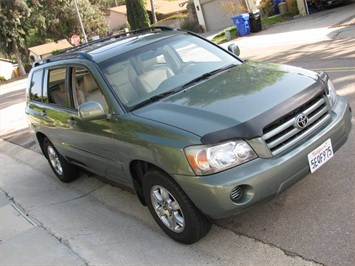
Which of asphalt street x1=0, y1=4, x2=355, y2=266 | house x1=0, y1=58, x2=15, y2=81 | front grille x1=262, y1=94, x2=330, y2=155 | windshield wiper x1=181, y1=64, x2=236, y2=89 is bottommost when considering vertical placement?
asphalt street x1=0, y1=4, x2=355, y2=266

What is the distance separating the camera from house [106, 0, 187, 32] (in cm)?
6078

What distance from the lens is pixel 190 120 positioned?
130 inches

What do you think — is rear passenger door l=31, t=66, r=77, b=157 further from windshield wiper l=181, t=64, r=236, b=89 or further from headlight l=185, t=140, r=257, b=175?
headlight l=185, t=140, r=257, b=175

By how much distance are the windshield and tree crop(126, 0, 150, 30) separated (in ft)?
125

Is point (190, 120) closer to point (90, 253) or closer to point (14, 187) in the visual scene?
point (90, 253)

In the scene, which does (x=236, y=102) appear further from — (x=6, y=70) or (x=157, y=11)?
(x=6, y=70)

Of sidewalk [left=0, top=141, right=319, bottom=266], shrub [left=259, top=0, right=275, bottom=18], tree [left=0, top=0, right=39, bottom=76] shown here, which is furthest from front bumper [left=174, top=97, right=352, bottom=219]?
tree [left=0, top=0, right=39, bottom=76]

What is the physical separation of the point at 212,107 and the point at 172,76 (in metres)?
0.99

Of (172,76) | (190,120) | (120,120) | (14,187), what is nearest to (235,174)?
(190,120)

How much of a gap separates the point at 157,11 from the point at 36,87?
57507 millimetres

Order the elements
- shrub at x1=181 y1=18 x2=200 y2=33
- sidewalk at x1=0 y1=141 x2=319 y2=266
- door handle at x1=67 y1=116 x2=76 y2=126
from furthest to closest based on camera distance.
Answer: shrub at x1=181 y1=18 x2=200 y2=33, door handle at x1=67 y1=116 x2=76 y2=126, sidewalk at x1=0 y1=141 x2=319 y2=266

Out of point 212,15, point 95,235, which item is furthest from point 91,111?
point 212,15

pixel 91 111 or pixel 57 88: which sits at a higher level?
pixel 57 88

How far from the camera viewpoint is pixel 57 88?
5.27 meters
